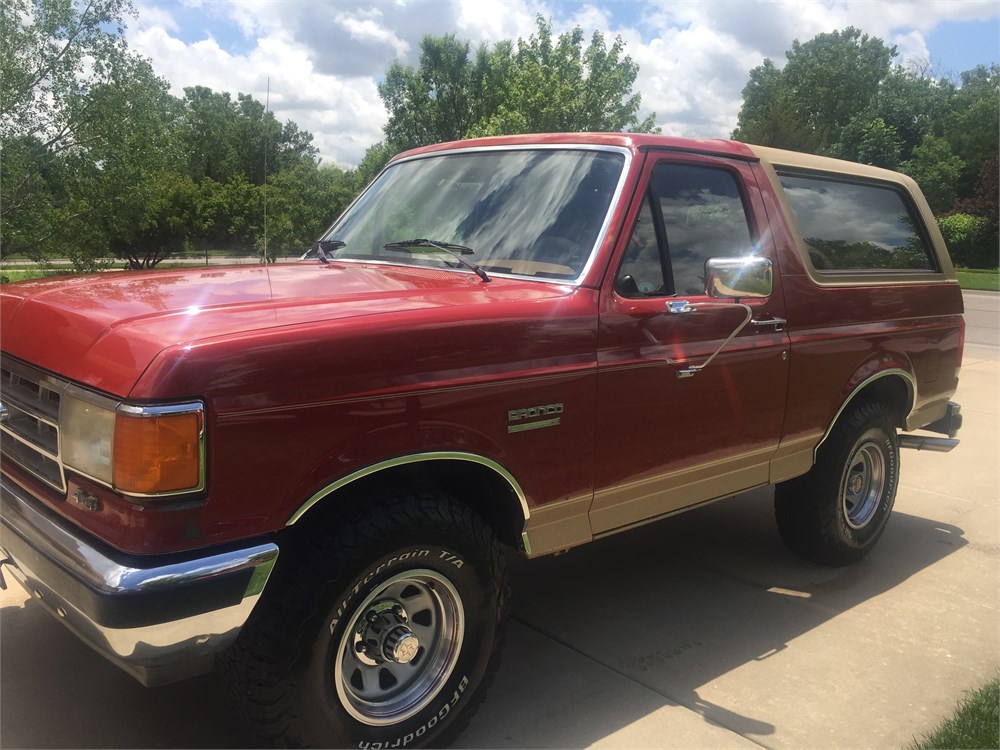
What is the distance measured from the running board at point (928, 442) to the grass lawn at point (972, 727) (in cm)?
209

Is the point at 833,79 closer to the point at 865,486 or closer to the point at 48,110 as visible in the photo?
the point at 48,110

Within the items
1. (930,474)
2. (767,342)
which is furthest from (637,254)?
(930,474)

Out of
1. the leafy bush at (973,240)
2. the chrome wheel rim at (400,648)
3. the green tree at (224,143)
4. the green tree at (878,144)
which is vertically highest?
the green tree at (878,144)

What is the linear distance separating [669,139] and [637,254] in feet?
2.06

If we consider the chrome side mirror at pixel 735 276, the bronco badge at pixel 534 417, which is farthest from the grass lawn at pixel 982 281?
the bronco badge at pixel 534 417

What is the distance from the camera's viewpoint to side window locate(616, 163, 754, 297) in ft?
10.7

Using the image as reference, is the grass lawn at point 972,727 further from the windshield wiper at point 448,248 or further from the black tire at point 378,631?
the windshield wiper at point 448,248

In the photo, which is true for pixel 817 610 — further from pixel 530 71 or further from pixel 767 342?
pixel 530 71

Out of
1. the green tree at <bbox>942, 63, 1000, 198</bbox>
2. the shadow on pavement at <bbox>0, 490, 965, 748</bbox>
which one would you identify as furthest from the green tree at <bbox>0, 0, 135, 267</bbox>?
the green tree at <bbox>942, 63, 1000, 198</bbox>

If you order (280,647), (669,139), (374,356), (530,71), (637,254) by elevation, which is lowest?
Result: (280,647)

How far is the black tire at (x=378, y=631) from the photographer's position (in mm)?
2361

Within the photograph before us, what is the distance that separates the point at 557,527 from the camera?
3002 millimetres

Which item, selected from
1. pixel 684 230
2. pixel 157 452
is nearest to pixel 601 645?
pixel 684 230

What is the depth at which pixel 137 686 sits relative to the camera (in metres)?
3.10
